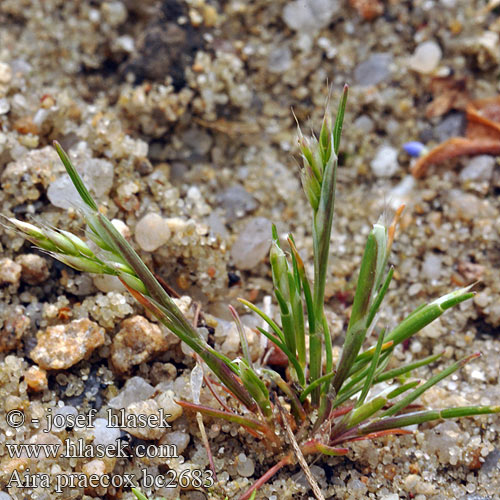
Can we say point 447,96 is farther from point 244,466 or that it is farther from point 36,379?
point 36,379

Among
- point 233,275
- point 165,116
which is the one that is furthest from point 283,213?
point 165,116

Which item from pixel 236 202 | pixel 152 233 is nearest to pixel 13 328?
pixel 152 233

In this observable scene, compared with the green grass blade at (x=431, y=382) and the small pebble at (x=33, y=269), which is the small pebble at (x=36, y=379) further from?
the green grass blade at (x=431, y=382)

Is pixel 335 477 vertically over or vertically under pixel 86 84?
under

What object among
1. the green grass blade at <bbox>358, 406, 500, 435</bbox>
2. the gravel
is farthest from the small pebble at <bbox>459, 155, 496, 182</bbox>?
the green grass blade at <bbox>358, 406, 500, 435</bbox>

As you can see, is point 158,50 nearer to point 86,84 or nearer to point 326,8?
point 86,84

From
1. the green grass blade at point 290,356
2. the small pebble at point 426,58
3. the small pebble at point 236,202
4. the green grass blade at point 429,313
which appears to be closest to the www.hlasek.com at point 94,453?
the green grass blade at point 290,356
